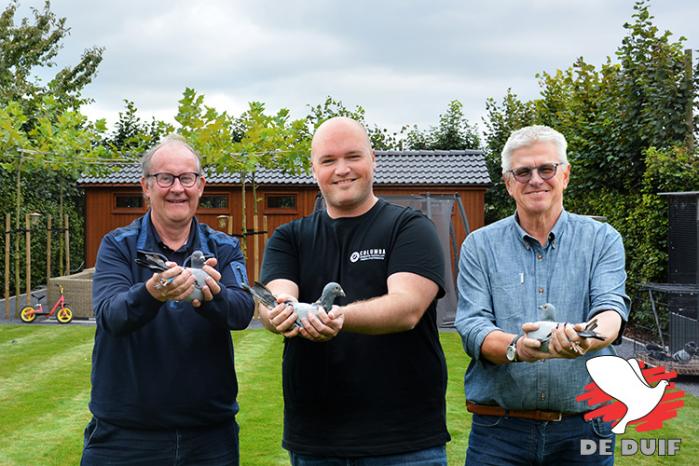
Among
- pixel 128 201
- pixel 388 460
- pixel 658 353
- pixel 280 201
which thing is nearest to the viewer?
pixel 388 460

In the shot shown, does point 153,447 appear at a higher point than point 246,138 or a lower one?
lower

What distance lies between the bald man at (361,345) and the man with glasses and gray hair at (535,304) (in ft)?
0.56

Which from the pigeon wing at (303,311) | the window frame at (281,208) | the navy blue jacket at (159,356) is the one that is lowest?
the navy blue jacket at (159,356)

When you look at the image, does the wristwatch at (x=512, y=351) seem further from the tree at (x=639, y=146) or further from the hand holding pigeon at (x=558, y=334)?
the tree at (x=639, y=146)

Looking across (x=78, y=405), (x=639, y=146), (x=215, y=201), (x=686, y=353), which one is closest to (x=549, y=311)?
(x=78, y=405)

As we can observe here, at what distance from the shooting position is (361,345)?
8.67 ft

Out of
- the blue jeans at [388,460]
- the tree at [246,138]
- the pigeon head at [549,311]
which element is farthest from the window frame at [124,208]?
the pigeon head at [549,311]

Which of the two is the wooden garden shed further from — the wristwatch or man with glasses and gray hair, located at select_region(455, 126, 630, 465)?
the wristwatch

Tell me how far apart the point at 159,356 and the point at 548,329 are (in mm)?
1450

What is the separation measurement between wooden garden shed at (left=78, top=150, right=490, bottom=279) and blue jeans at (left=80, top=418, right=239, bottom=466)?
1511cm

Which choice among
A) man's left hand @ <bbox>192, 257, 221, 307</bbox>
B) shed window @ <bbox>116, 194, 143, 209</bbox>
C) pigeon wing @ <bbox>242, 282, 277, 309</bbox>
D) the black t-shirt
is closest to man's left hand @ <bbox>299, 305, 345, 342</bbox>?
pigeon wing @ <bbox>242, 282, 277, 309</bbox>

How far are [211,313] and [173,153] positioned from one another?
2.25ft

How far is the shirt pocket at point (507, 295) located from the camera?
271 cm

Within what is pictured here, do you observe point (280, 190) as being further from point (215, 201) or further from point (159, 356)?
point (159, 356)
